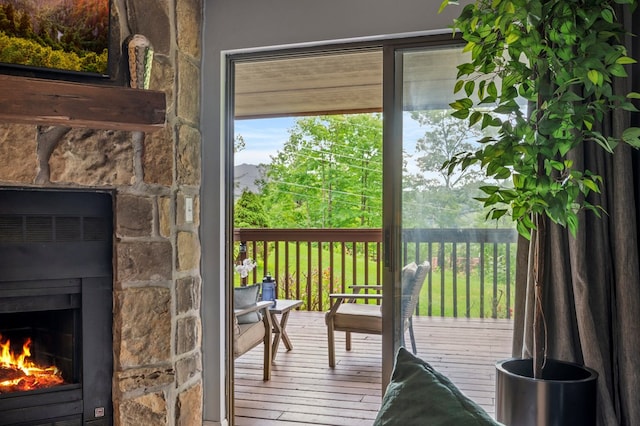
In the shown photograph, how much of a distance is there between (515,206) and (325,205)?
6410 mm

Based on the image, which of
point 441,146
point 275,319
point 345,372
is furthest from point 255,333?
point 441,146

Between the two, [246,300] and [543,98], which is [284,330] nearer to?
[246,300]

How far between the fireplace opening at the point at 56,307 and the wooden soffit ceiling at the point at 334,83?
4.25 feet

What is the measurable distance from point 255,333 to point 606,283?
2308 millimetres

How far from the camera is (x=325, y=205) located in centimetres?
823

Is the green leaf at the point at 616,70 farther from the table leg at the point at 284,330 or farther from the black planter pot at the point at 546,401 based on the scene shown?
the table leg at the point at 284,330

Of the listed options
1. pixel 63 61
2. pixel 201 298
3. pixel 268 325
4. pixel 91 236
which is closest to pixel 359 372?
pixel 268 325

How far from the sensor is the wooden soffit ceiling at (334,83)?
2678 millimetres

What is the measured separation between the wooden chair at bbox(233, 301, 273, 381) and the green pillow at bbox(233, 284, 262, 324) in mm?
33

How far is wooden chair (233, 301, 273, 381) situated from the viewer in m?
3.50

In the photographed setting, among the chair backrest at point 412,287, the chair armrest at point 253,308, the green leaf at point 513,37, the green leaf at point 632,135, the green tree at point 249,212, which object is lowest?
the chair armrest at point 253,308

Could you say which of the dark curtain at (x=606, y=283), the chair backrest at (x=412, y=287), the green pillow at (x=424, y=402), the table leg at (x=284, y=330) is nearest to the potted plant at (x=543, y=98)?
the dark curtain at (x=606, y=283)

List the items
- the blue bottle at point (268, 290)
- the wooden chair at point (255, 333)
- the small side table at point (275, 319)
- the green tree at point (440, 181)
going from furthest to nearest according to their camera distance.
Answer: the blue bottle at point (268, 290) → the small side table at point (275, 319) → the wooden chair at point (255, 333) → the green tree at point (440, 181)

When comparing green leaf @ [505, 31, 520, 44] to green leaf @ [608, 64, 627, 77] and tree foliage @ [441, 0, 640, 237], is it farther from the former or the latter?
green leaf @ [608, 64, 627, 77]
